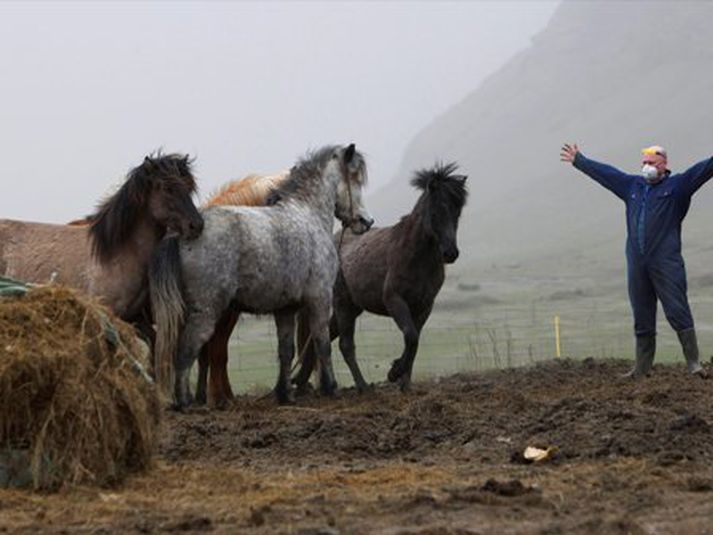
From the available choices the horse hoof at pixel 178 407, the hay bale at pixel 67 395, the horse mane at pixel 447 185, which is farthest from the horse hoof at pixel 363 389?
the hay bale at pixel 67 395

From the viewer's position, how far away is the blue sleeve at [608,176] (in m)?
14.0

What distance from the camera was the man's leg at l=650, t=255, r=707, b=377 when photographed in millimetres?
13492

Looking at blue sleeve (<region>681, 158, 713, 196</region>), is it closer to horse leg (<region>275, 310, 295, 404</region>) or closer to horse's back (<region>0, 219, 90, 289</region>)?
horse leg (<region>275, 310, 295, 404</region>)

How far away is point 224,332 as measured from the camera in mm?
13984

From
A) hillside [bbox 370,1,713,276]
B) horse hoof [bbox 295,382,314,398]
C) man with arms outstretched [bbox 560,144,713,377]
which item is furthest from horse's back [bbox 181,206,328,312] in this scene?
hillside [bbox 370,1,713,276]

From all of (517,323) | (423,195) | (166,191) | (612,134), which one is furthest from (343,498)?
(612,134)

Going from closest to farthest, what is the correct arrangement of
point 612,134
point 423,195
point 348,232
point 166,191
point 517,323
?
point 166,191 < point 423,195 < point 348,232 < point 517,323 < point 612,134

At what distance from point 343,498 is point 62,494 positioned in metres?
1.53

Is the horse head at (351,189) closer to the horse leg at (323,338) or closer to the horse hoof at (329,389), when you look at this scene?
the horse leg at (323,338)

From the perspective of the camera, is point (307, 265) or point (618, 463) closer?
point (618, 463)

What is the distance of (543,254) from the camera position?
269ft

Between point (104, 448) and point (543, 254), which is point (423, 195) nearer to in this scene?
point (104, 448)

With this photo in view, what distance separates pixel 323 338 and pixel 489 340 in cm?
1668

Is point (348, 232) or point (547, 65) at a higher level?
point (547, 65)
